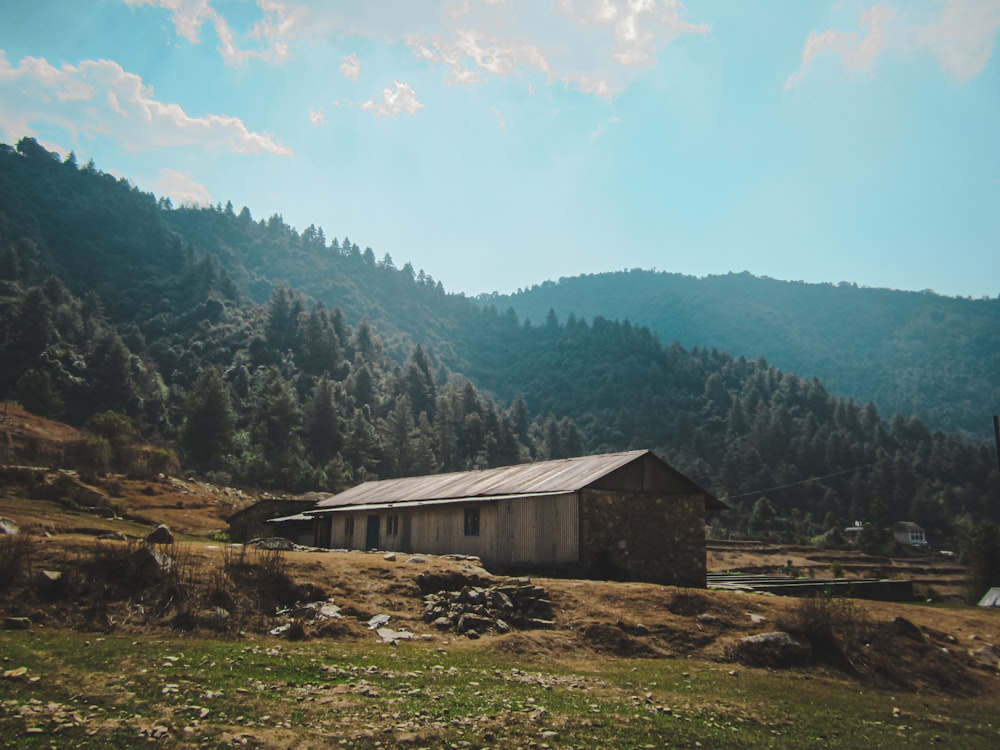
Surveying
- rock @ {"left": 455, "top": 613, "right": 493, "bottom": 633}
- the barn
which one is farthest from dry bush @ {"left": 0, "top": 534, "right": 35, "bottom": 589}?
the barn

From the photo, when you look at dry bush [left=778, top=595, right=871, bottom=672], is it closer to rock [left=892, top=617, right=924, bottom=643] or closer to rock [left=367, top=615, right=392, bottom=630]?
rock [left=892, top=617, right=924, bottom=643]

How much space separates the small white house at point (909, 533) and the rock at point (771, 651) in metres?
107

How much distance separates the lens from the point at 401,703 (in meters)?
11.0

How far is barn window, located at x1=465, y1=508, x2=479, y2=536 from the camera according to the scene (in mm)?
31953

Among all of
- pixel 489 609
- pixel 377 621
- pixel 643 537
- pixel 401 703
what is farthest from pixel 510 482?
pixel 401 703

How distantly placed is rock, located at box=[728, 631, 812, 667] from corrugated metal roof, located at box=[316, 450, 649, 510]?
10.1m

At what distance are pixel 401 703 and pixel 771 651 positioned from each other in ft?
36.9

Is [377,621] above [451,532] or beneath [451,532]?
beneath

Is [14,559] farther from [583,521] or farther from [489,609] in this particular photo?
[583,521]

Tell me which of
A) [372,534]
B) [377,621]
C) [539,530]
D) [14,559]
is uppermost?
[539,530]

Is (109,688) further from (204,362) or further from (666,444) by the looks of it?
(666,444)

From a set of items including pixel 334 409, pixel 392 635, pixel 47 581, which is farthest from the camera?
pixel 334 409

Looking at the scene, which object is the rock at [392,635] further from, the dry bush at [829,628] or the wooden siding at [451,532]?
the wooden siding at [451,532]

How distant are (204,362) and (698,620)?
472ft
